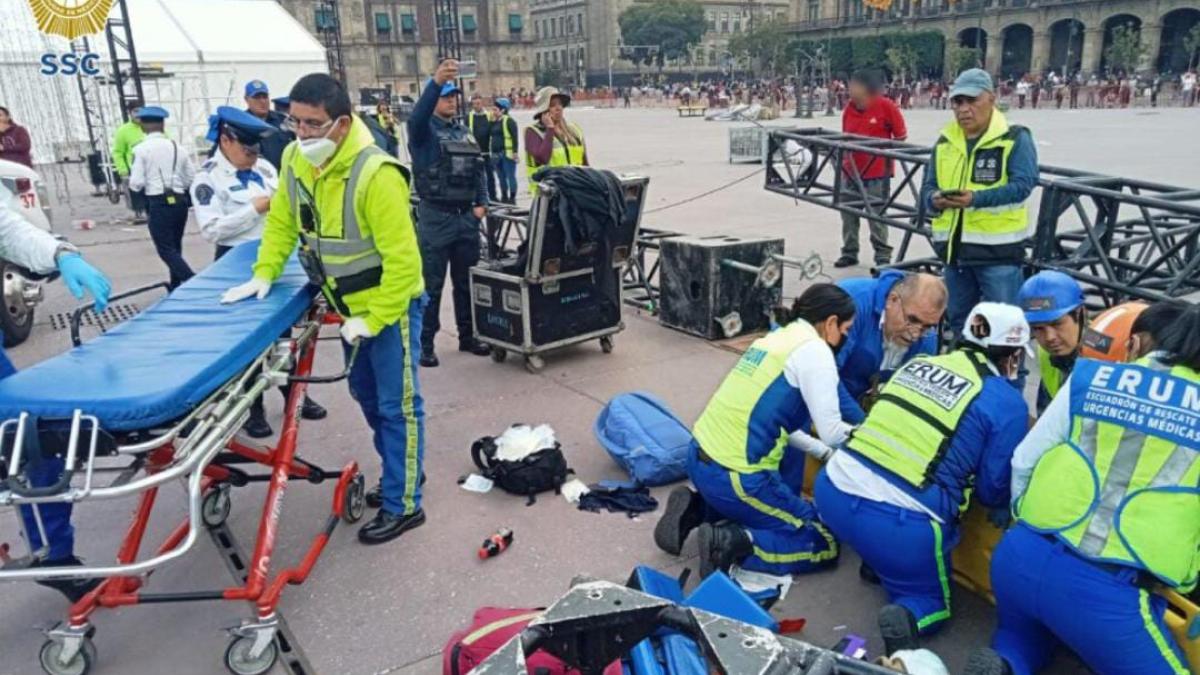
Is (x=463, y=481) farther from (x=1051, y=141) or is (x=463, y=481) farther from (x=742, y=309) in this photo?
(x=1051, y=141)

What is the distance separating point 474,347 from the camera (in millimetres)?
6609

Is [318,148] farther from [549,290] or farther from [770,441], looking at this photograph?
[549,290]

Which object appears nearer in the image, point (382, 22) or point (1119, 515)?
point (1119, 515)

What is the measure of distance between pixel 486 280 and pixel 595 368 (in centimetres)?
103

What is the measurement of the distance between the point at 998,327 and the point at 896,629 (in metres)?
1.12

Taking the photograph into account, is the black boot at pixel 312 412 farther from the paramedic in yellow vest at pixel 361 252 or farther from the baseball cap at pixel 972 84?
the baseball cap at pixel 972 84

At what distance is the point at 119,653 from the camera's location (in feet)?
10.2

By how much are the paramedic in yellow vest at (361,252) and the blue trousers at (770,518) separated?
1398 mm

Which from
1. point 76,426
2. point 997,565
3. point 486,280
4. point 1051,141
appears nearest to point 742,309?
point 486,280

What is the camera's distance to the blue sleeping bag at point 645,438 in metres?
4.32

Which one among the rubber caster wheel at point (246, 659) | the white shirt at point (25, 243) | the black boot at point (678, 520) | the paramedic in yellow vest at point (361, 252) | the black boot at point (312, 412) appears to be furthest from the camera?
the black boot at point (312, 412)

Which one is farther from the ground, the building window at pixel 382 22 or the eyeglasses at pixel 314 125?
the building window at pixel 382 22

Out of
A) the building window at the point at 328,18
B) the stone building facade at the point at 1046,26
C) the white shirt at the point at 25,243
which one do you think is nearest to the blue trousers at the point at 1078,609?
the white shirt at the point at 25,243

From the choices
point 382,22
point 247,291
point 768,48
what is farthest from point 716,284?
point 382,22
